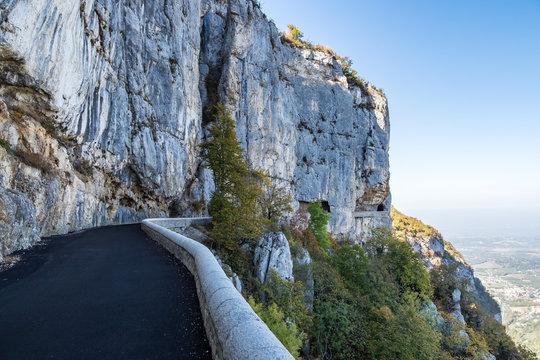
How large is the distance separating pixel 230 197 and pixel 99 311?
1180 cm

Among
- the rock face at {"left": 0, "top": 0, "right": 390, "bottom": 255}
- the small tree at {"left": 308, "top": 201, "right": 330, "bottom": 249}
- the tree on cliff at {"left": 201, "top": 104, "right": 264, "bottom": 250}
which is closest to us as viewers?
the rock face at {"left": 0, "top": 0, "right": 390, "bottom": 255}

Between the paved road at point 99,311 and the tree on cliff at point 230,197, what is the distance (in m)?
6.71

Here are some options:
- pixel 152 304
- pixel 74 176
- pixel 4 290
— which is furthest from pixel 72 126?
pixel 152 304

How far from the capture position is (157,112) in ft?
82.8

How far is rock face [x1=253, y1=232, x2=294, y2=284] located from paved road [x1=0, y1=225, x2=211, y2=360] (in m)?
6.97

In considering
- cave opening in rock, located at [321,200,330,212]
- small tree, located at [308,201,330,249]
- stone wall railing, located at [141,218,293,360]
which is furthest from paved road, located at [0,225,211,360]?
cave opening in rock, located at [321,200,330,212]

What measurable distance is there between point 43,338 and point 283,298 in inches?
398

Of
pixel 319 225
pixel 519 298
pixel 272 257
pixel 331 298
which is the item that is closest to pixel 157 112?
pixel 272 257

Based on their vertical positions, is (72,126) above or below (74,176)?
above

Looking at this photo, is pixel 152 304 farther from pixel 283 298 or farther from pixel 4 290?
pixel 283 298

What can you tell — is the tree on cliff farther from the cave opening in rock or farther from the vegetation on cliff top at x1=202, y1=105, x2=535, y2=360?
the cave opening in rock

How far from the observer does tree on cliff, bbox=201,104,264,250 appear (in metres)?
13.9

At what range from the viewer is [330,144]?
46.8 m

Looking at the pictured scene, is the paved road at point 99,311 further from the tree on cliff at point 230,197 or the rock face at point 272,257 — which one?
the rock face at point 272,257
